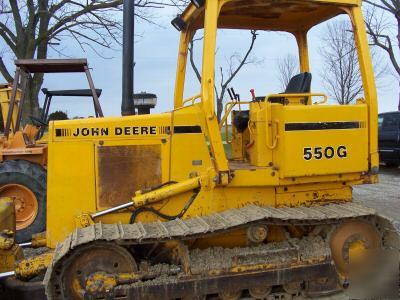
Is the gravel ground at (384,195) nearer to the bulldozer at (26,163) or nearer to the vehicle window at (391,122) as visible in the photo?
the vehicle window at (391,122)

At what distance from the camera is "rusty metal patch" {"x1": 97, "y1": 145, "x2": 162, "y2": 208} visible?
4.52 m

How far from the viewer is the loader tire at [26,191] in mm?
7176

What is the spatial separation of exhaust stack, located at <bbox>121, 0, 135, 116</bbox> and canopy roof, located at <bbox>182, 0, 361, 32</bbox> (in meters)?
0.63

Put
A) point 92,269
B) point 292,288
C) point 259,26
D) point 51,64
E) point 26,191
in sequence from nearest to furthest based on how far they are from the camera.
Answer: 1. point 92,269
2. point 292,288
3. point 259,26
4. point 26,191
5. point 51,64

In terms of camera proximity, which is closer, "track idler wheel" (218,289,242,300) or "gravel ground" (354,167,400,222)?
"track idler wheel" (218,289,242,300)

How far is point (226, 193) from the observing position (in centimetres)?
451

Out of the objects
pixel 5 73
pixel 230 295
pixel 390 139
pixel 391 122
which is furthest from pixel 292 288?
pixel 5 73

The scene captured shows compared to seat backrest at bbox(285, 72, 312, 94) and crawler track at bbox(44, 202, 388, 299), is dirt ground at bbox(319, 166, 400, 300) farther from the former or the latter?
crawler track at bbox(44, 202, 388, 299)

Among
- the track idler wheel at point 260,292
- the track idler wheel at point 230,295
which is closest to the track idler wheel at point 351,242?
the track idler wheel at point 260,292

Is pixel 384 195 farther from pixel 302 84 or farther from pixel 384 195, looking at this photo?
pixel 302 84

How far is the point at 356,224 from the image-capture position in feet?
14.8

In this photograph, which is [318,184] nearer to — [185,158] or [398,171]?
[185,158]

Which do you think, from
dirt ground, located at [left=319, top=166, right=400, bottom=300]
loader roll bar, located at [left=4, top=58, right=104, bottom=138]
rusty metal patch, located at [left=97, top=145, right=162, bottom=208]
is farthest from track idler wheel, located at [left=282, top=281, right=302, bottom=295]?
loader roll bar, located at [left=4, top=58, right=104, bottom=138]

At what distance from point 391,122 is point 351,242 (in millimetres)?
11680
